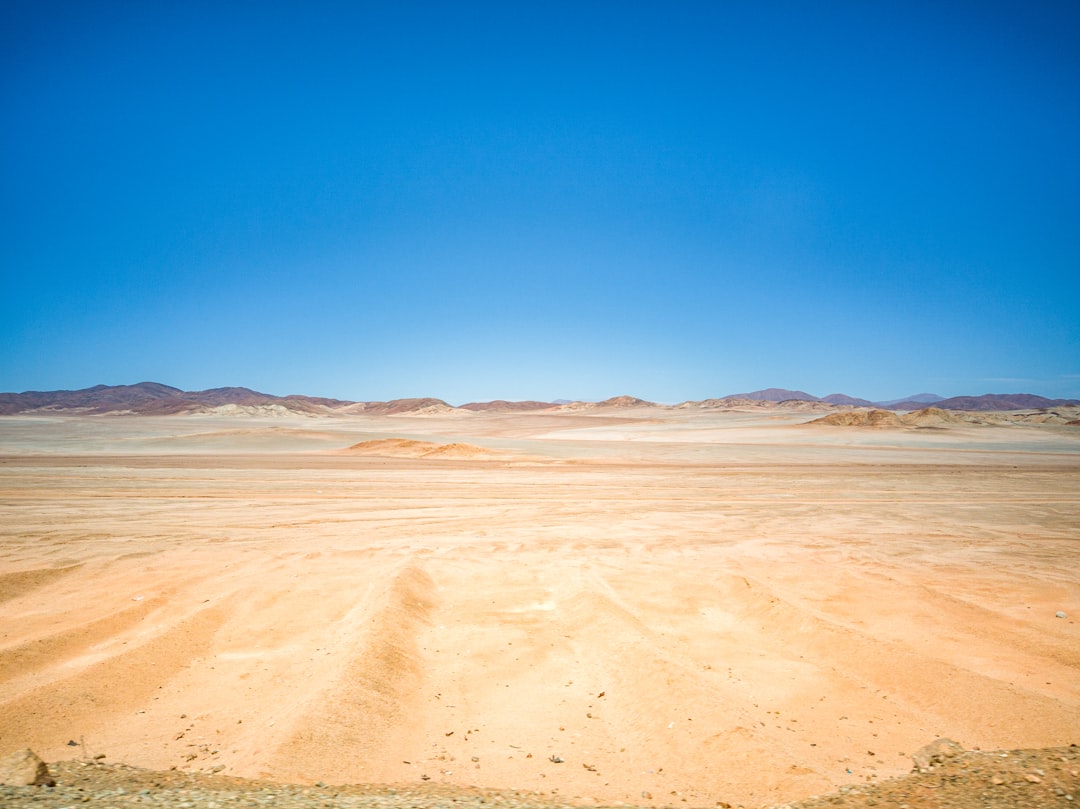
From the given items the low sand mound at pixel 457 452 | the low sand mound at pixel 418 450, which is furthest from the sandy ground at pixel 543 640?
the low sand mound at pixel 418 450

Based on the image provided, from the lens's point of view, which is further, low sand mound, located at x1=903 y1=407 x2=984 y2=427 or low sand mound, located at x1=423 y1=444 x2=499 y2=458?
low sand mound, located at x1=903 y1=407 x2=984 y2=427

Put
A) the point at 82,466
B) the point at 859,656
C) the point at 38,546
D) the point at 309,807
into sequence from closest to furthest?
Answer: the point at 309,807 → the point at 859,656 → the point at 38,546 → the point at 82,466

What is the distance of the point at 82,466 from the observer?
2372 centimetres

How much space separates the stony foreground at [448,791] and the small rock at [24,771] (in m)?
0.09

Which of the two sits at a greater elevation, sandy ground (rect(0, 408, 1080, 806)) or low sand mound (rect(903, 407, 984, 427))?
low sand mound (rect(903, 407, 984, 427))

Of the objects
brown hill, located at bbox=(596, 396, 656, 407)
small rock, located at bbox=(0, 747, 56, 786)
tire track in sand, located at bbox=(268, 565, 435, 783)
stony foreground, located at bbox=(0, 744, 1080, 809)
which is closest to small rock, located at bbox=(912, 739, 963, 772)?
stony foreground, located at bbox=(0, 744, 1080, 809)

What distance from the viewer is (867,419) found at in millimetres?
61344

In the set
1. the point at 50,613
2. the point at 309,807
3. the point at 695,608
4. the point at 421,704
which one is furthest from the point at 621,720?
the point at 50,613

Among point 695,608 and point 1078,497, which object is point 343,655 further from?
point 1078,497

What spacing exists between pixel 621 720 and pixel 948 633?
4.35 metres

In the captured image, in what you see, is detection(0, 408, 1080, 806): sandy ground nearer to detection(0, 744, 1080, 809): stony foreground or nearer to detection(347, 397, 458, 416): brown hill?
detection(0, 744, 1080, 809): stony foreground

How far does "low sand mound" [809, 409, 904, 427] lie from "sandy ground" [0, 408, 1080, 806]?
49.8m

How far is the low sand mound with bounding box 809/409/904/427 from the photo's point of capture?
194 ft

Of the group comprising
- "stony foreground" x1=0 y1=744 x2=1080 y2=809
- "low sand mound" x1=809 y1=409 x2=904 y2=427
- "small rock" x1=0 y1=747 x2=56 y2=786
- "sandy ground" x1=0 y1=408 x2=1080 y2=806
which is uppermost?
"low sand mound" x1=809 y1=409 x2=904 y2=427
